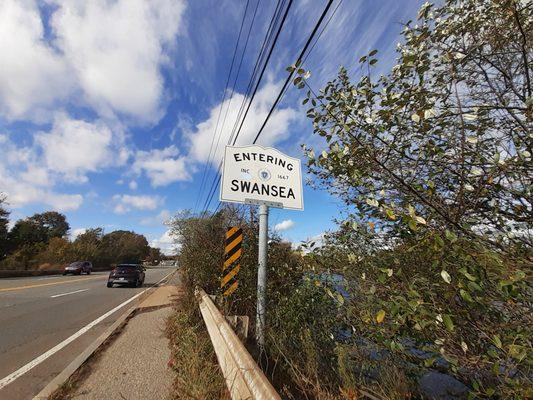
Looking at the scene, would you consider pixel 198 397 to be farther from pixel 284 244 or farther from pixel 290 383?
pixel 284 244

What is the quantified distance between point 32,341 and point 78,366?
9.62ft

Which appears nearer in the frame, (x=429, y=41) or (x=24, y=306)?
(x=429, y=41)

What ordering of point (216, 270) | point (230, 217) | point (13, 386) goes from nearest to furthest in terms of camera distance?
1. point (13, 386)
2. point (216, 270)
3. point (230, 217)

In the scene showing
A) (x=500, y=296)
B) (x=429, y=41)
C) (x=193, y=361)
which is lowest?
(x=193, y=361)

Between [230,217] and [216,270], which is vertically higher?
[230,217]

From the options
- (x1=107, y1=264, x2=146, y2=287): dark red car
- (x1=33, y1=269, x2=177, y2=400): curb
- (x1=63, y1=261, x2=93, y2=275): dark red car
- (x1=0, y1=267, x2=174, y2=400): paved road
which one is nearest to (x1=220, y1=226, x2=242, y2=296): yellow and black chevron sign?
(x1=33, y1=269, x2=177, y2=400): curb

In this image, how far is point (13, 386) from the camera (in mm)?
4637

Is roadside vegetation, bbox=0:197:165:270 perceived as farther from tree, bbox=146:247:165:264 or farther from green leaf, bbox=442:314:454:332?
green leaf, bbox=442:314:454:332

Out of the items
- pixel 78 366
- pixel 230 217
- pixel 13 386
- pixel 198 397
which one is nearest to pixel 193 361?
pixel 198 397

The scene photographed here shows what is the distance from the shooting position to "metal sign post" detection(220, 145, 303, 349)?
5.29 m

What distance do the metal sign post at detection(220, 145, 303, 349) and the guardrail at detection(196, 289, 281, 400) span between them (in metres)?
1.26

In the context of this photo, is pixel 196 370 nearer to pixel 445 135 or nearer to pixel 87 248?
pixel 445 135

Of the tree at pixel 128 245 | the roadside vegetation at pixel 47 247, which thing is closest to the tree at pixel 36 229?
the roadside vegetation at pixel 47 247

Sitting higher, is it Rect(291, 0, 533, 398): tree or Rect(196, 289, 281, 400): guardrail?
Rect(291, 0, 533, 398): tree
